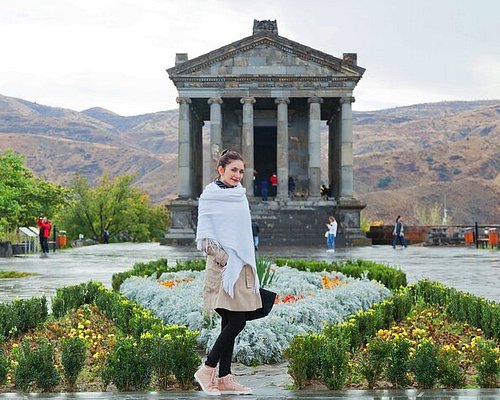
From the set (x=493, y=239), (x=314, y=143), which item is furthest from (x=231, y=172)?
(x=314, y=143)

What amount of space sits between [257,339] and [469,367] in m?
2.35

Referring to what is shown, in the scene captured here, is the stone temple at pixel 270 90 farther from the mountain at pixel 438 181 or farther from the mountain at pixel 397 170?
the mountain at pixel 438 181

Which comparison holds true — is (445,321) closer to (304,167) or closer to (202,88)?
(202,88)

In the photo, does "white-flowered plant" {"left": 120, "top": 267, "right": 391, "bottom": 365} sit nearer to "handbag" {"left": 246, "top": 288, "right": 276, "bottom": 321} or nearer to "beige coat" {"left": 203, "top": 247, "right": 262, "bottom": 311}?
"handbag" {"left": 246, "top": 288, "right": 276, "bottom": 321}

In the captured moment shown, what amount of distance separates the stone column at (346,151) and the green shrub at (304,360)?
40113 mm

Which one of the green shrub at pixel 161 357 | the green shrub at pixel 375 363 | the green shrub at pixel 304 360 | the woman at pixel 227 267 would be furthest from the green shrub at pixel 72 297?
the green shrub at pixel 375 363

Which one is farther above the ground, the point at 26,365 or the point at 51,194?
the point at 51,194

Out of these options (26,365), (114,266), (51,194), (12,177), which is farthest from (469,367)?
(51,194)

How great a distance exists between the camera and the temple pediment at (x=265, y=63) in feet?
Result: 155

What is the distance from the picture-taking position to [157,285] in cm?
1252

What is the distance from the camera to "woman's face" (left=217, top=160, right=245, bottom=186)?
24.2ft

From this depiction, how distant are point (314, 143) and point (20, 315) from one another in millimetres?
38957

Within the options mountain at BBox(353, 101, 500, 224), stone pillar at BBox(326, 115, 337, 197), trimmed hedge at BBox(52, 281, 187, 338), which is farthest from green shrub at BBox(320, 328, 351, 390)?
mountain at BBox(353, 101, 500, 224)

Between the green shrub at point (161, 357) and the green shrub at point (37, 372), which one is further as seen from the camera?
the green shrub at point (161, 357)
